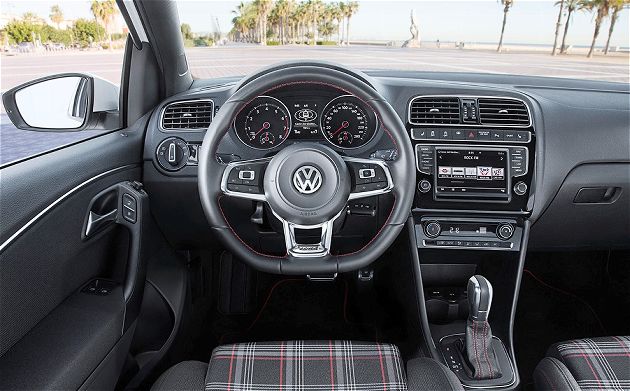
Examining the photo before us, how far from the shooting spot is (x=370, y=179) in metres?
1.73

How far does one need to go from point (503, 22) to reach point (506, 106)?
76 cm

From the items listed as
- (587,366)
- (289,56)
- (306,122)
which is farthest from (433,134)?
(587,366)

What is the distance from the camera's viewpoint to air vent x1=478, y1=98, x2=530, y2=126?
6.86 ft

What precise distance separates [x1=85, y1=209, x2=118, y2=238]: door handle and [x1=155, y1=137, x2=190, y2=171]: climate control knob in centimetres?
32

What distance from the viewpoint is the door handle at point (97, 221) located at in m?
1.74

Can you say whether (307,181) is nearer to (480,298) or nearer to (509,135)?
(480,298)

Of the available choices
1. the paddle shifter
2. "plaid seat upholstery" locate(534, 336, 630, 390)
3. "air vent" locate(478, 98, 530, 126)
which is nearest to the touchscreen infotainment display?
"air vent" locate(478, 98, 530, 126)

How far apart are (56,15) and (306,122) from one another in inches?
38.8

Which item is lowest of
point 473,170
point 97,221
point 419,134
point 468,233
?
point 468,233

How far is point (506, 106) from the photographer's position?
211 centimetres

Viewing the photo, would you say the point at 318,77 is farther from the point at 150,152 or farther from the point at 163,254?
the point at 163,254

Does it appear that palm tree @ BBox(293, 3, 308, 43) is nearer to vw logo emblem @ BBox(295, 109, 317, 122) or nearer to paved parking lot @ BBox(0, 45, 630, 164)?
paved parking lot @ BBox(0, 45, 630, 164)

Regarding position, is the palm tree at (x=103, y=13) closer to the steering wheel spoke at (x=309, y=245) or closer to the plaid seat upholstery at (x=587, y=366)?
the steering wheel spoke at (x=309, y=245)

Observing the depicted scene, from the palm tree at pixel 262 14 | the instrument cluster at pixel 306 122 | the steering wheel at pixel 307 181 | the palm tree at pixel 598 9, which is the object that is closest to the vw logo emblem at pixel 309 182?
the steering wheel at pixel 307 181
